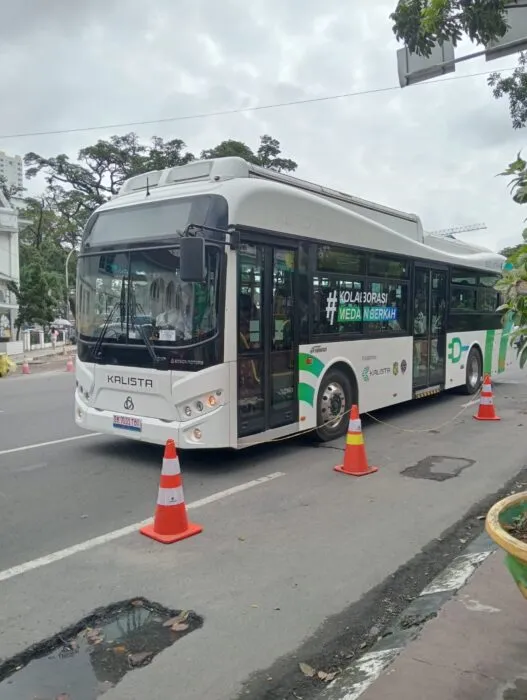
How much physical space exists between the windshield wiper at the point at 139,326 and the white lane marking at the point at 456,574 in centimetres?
358

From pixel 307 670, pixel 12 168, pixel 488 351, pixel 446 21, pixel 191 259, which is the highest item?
pixel 12 168

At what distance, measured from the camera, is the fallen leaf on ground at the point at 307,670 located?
3094mm

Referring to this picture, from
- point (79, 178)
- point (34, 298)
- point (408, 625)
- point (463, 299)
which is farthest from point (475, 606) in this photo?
point (79, 178)

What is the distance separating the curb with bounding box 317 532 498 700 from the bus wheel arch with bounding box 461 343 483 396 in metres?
8.58

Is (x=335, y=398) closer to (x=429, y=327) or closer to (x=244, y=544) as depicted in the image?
(x=429, y=327)

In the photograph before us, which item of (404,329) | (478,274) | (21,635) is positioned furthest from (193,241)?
(478,274)

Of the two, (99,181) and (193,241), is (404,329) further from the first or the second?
(99,181)

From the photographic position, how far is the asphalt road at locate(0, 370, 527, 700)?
10.9 feet

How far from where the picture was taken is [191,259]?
590 centimetres

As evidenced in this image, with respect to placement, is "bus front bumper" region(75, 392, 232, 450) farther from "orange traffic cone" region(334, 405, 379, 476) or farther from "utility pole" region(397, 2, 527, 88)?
"utility pole" region(397, 2, 527, 88)

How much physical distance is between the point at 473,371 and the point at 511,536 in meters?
11.1

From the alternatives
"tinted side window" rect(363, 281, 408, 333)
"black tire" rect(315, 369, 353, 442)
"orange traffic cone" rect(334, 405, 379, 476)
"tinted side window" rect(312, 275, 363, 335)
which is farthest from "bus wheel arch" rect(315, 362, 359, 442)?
"orange traffic cone" rect(334, 405, 379, 476)

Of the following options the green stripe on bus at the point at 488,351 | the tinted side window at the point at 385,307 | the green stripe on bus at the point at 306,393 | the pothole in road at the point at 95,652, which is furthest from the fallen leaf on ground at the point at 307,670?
the green stripe on bus at the point at 488,351

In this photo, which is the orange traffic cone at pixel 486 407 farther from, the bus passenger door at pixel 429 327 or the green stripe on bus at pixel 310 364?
the green stripe on bus at pixel 310 364
